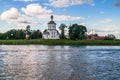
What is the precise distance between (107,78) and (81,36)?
140m

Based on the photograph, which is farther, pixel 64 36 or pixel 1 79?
pixel 64 36

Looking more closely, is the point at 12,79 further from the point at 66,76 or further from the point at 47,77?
the point at 66,76

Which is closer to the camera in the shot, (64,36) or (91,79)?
(91,79)

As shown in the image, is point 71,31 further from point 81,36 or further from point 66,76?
point 66,76

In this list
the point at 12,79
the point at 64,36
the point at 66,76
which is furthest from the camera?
the point at 64,36

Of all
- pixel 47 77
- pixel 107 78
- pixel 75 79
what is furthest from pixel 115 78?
pixel 47 77

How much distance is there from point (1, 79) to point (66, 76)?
4.67m

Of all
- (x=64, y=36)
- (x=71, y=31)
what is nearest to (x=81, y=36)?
(x=71, y=31)

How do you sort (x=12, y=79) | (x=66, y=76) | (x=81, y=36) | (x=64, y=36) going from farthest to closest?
(x=64, y=36) < (x=81, y=36) < (x=66, y=76) < (x=12, y=79)

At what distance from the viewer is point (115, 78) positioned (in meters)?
21.2

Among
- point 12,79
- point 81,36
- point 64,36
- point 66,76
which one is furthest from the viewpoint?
point 64,36

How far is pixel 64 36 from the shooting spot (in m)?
191

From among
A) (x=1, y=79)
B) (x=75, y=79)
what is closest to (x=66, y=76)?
(x=75, y=79)

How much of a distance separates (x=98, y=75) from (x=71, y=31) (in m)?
139
